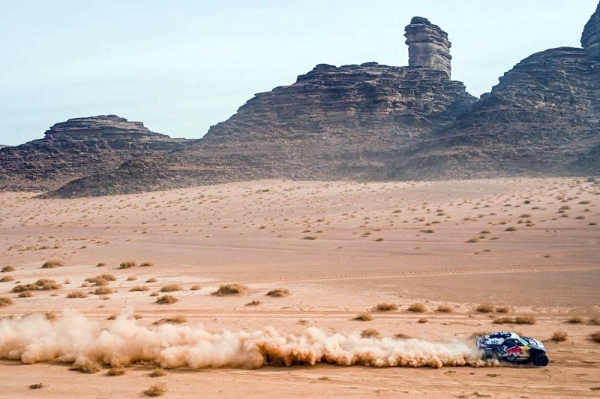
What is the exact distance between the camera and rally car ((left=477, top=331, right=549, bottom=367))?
1104 cm

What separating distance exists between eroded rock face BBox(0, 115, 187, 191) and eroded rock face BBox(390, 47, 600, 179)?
50.7m

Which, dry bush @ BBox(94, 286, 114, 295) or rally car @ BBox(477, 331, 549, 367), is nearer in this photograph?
rally car @ BBox(477, 331, 549, 367)

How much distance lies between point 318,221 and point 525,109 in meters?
56.8

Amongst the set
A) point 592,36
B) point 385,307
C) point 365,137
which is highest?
point 592,36

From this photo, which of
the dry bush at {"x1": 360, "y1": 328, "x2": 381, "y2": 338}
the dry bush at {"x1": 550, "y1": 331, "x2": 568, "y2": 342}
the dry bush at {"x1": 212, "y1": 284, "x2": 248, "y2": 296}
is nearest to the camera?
the dry bush at {"x1": 550, "y1": 331, "x2": 568, "y2": 342}

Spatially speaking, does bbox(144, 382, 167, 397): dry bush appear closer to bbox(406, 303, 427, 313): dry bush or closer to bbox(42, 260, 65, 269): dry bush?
bbox(406, 303, 427, 313): dry bush

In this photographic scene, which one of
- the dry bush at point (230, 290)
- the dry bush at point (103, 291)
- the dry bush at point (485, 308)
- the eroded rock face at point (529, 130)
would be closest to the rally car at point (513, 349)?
the dry bush at point (485, 308)

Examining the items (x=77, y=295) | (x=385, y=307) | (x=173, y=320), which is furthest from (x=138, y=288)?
(x=385, y=307)

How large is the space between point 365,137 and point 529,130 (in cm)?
2671

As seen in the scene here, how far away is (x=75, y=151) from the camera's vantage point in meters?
114

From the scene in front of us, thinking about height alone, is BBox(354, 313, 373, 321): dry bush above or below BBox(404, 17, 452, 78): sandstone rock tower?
below

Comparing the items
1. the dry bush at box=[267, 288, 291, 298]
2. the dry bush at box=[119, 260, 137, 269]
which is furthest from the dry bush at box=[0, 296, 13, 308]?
the dry bush at box=[267, 288, 291, 298]

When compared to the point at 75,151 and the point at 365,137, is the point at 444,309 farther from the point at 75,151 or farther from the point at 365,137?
the point at 75,151

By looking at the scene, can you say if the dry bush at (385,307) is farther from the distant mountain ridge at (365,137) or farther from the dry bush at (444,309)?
the distant mountain ridge at (365,137)
